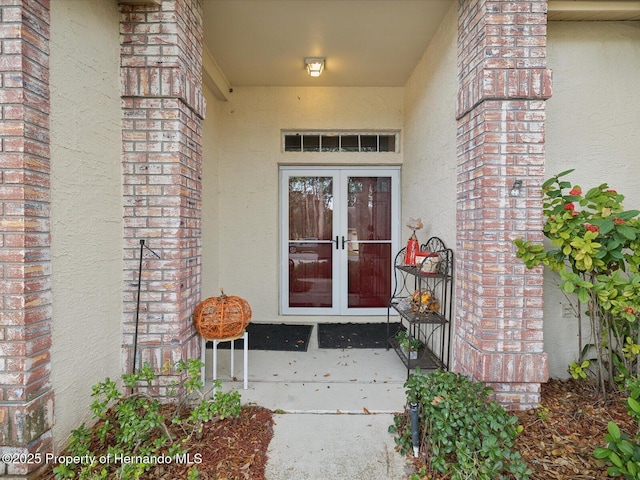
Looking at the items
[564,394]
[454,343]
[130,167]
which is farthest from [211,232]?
[564,394]

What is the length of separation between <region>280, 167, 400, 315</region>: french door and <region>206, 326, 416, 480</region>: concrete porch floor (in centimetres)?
107

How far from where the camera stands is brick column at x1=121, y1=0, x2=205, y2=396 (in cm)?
210

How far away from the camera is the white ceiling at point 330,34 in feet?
8.29

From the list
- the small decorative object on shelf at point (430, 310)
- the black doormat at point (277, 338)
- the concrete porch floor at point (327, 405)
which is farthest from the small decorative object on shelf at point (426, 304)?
the black doormat at point (277, 338)

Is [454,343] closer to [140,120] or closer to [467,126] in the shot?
[467,126]

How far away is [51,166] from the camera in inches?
64.1

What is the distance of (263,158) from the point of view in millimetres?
4105

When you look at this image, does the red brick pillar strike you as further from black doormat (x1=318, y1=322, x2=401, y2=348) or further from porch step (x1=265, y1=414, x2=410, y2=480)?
black doormat (x1=318, y1=322, x2=401, y2=348)

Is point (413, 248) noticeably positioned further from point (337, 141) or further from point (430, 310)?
point (337, 141)

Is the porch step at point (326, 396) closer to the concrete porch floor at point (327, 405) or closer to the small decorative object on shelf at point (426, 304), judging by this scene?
the concrete porch floor at point (327, 405)

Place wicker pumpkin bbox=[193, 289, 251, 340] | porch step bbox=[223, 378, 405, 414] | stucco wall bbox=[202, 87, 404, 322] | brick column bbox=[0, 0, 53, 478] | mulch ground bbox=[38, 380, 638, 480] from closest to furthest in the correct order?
brick column bbox=[0, 0, 53, 478], mulch ground bbox=[38, 380, 638, 480], porch step bbox=[223, 378, 405, 414], wicker pumpkin bbox=[193, 289, 251, 340], stucco wall bbox=[202, 87, 404, 322]

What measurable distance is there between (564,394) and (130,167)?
3.37 metres

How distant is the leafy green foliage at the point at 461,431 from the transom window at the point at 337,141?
10.0 feet

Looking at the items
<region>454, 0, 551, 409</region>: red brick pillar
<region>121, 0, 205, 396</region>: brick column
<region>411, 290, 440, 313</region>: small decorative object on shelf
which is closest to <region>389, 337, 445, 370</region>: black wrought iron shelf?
<region>411, 290, 440, 313</region>: small decorative object on shelf
